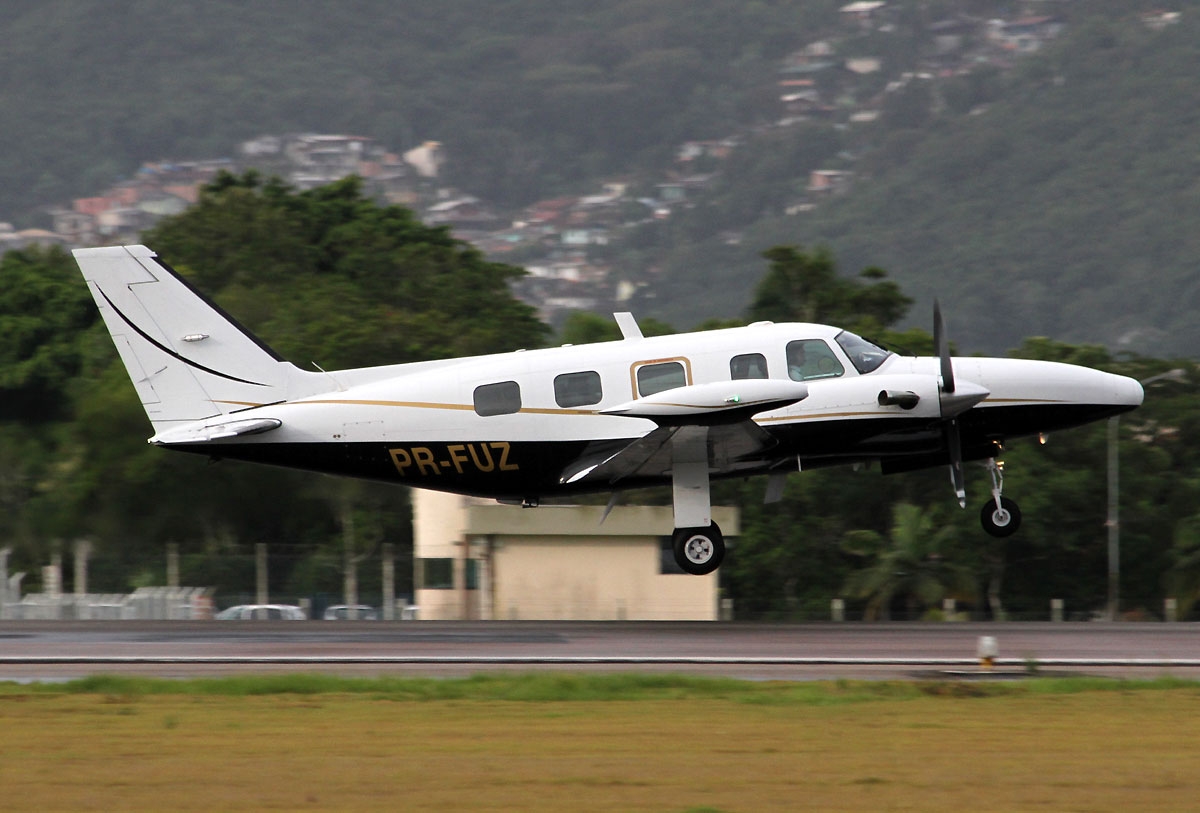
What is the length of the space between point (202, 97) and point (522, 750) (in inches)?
7814

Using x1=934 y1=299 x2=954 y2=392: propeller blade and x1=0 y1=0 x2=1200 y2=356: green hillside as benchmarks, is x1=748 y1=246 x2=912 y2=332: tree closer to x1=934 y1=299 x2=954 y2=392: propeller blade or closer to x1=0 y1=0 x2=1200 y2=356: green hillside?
x1=934 y1=299 x2=954 y2=392: propeller blade

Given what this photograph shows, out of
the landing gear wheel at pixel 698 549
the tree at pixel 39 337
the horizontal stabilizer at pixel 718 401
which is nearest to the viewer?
the horizontal stabilizer at pixel 718 401

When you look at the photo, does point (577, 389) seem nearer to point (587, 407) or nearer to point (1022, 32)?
point (587, 407)

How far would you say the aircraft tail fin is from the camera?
20.9 metres

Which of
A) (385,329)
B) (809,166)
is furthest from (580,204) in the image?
(385,329)

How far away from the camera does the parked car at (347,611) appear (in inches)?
1132

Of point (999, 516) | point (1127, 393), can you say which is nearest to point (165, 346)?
point (999, 516)

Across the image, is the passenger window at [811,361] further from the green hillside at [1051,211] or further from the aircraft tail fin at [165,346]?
the green hillside at [1051,211]

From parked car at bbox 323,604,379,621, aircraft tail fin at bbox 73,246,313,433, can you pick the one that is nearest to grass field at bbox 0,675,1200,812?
aircraft tail fin at bbox 73,246,313,433

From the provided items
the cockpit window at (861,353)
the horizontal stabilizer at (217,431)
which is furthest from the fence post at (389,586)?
the cockpit window at (861,353)

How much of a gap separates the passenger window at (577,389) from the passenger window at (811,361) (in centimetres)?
252

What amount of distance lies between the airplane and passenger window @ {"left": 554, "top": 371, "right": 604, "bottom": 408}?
0.08 ft

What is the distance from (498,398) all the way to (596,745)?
8.38 m

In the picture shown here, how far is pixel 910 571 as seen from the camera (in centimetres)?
3703
